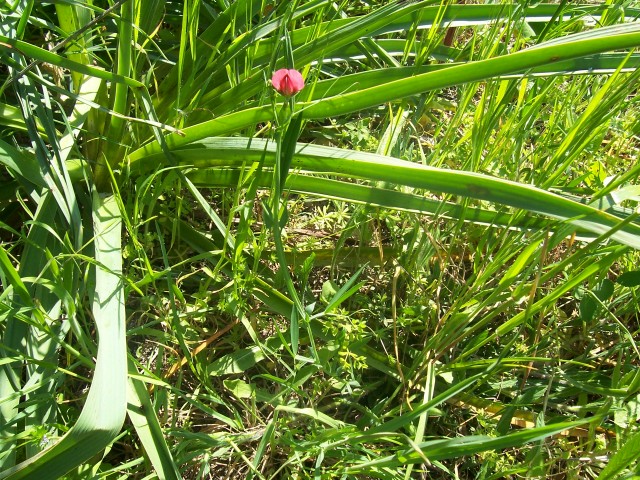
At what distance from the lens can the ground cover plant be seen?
102cm

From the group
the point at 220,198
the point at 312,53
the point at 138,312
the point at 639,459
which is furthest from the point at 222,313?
the point at 639,459

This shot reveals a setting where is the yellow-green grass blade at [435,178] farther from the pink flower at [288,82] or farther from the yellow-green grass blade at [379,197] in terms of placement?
the pink flower at [288,82]

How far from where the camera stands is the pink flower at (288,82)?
883 millimetres

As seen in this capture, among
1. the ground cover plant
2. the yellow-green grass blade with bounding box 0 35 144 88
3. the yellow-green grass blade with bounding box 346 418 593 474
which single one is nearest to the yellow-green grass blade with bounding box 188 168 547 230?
the ground cover plant

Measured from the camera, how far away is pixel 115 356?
925 millimetres

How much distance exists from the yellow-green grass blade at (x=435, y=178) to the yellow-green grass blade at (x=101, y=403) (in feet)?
1.01

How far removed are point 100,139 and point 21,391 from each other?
52 cm

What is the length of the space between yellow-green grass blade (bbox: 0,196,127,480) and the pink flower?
385 millimetres

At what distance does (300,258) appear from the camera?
1.32m

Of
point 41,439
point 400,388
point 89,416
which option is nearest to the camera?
point 89,416

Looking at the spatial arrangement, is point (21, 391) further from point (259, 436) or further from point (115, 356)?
point (259, 436)

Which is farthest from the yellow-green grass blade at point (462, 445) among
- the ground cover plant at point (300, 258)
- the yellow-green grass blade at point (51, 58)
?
the yellow-green grass blade at point (51, 58)

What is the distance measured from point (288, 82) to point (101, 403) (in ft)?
1.63

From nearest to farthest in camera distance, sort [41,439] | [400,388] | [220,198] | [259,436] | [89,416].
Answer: [89,416]
[41,439]
[259,436]
[400,388]
[220,198]
